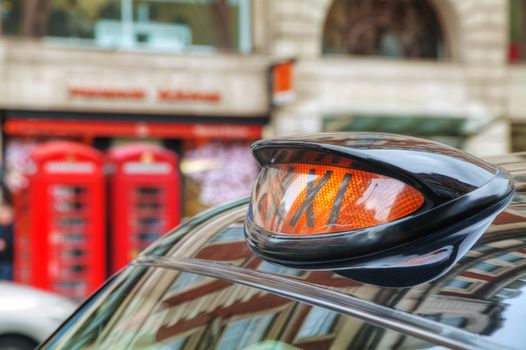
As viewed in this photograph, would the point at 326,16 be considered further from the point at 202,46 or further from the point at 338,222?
the point at 338,222

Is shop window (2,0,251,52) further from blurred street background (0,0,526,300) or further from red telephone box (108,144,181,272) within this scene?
red telephone box (108,144,181,272)

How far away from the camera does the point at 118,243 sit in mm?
11305

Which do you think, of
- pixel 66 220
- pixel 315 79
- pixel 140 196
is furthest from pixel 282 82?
pixel 66 220

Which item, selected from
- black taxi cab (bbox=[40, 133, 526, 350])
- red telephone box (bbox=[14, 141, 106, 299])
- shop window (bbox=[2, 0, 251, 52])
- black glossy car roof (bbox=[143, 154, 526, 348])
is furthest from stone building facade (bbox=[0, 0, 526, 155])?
black glossy car roof (bbox=[143, 154, 526, 348])

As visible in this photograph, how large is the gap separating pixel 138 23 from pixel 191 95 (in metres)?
1.62

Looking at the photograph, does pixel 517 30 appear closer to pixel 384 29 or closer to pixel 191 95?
pixel 384 29

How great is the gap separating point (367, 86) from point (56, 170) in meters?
7.05

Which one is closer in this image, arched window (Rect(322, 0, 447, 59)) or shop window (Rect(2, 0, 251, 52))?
shop window (Rect(2, 0, 251, 52))

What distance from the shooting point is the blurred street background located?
11.0 metres

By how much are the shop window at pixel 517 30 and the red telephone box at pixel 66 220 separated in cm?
1009

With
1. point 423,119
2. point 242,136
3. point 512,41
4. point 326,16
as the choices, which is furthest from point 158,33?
point 512,41

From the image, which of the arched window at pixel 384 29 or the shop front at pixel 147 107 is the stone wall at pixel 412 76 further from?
the shop front at pixel 147 107

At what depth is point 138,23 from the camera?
13.6 metres

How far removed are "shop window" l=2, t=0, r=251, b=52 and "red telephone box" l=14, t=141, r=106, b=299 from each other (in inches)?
128
